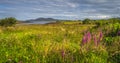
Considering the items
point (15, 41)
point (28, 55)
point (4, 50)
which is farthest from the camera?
point (15, 41)

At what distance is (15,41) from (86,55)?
155 inches

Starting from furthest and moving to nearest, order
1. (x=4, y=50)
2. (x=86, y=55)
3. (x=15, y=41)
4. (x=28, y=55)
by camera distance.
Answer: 1. (x=15, y=41)
2. (x=4, y=50)
3. (x=28, y=55)
4. (x=86, y=55)

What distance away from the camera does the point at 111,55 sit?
8.77 m

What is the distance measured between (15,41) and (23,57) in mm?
2699

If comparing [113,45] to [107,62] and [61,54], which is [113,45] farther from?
[61,54]

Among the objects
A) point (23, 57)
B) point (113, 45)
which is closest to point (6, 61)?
point (23, 57)

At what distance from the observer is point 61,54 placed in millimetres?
8305

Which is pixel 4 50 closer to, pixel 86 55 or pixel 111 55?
pixel 86 55

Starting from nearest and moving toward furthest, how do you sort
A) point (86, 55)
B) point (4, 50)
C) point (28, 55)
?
point (86, 55), point (28, 55), point (4, 50)

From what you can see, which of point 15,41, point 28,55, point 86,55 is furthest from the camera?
point 15,41

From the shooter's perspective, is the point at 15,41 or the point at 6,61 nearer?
the point at 6,61

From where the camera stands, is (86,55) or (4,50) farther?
(4,50)

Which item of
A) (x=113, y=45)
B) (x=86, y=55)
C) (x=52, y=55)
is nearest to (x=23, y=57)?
(x=52, y=55)

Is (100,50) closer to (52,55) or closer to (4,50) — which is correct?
(52,55)
